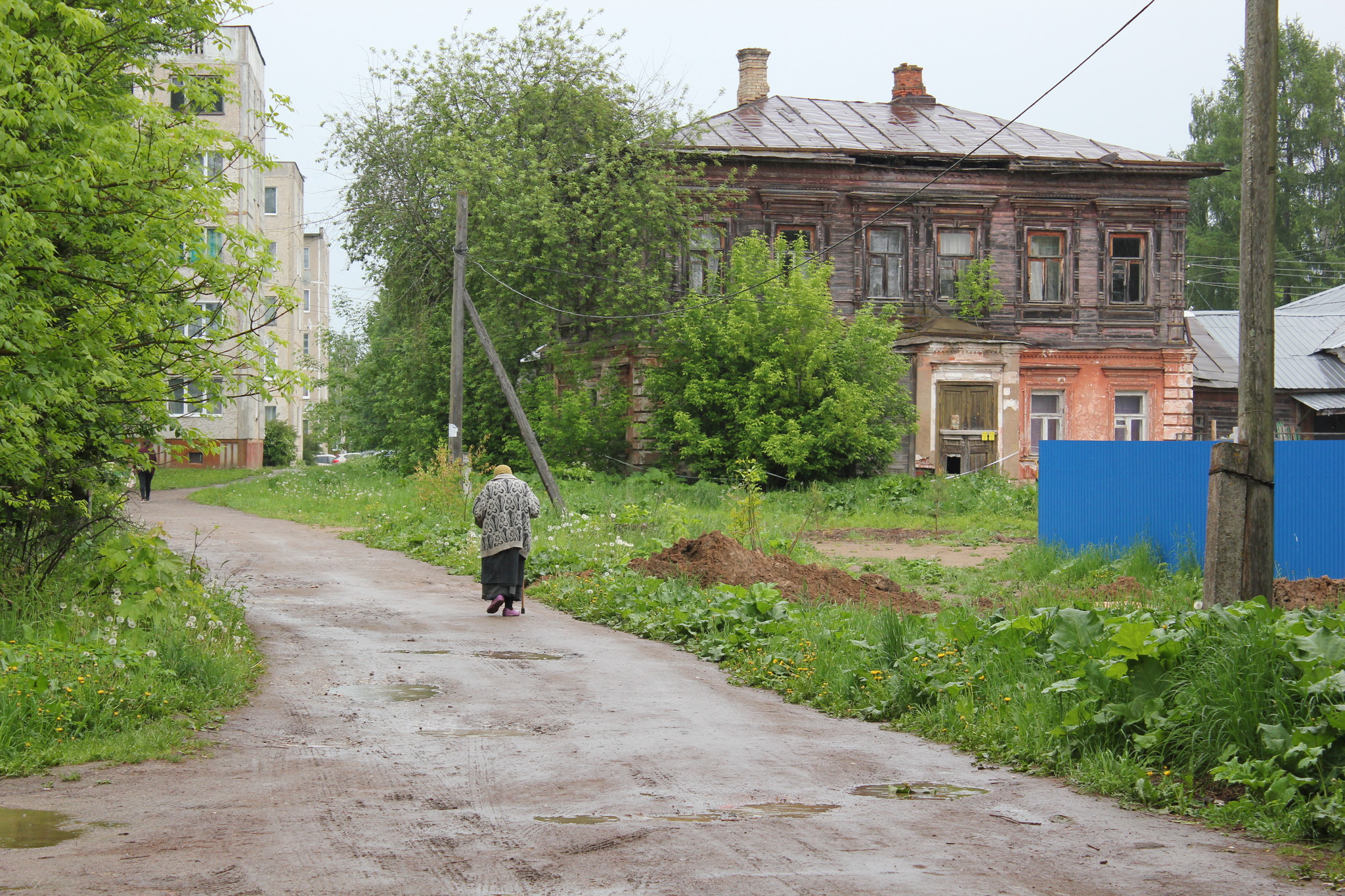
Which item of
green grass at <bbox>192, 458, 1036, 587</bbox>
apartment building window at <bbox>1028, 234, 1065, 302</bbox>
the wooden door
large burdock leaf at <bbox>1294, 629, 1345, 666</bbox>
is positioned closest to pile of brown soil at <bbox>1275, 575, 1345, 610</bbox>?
green grass at <bbox>192, 458, 1036, 587</bbox>

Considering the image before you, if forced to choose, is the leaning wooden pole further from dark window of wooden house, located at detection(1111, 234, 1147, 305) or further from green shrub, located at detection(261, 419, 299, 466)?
green shrub, located at detection(261, 419, 299, 466)

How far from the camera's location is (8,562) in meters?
9.54

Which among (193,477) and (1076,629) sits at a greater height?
(1076,629)

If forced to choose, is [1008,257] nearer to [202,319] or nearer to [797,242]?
[797,242]

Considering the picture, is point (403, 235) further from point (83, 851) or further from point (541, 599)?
point (83, 851)

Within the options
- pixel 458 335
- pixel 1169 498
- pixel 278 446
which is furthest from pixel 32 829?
pixel 278 446

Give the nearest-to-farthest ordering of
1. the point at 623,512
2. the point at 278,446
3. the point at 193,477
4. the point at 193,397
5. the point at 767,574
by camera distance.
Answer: the point at 193,397
the point at 767,574
the point at 623,512
the point at 193,477
the point at 278,446

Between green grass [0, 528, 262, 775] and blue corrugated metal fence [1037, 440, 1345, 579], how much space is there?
970 centimetres

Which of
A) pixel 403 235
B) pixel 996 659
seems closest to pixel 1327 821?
pixel 996 659

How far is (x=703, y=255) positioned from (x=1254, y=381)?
22.3 metres

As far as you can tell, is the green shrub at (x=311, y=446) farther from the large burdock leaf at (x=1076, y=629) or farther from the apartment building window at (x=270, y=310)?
the large burdock leaf at (x=1076, y=629)

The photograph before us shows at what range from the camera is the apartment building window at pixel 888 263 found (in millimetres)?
30406

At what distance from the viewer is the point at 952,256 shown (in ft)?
100

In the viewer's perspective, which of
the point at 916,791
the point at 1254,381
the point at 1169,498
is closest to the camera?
the point at 916,791
